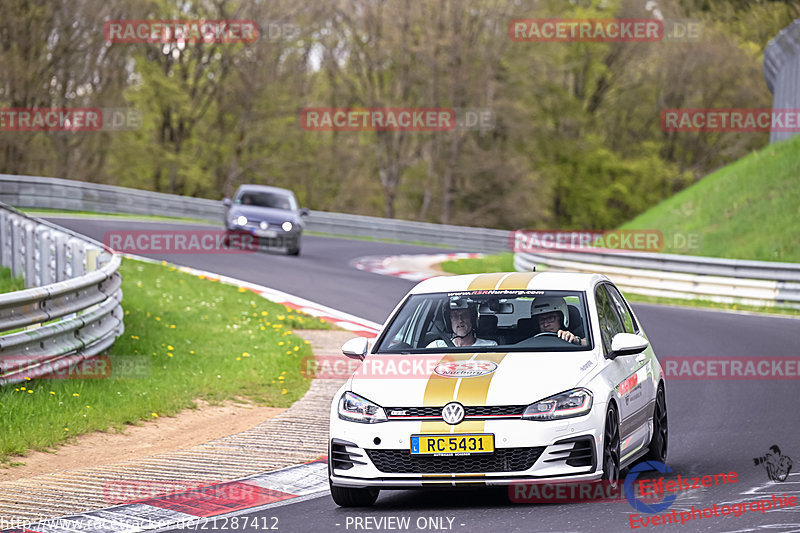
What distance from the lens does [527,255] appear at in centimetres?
2777

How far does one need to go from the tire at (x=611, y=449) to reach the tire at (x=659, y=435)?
3.70 feet

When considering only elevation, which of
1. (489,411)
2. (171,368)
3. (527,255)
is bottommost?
(527,255)

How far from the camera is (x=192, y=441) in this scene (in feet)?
32.0

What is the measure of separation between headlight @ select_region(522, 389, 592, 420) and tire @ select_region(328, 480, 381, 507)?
3.68 ft

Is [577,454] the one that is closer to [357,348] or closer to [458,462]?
[458,462]

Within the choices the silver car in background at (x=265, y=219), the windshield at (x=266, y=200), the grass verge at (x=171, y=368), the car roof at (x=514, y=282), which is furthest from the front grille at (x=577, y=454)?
the windshield at (x=266, y=200)

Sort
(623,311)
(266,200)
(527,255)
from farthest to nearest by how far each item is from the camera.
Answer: (266,200)
(527,255)
(623,311)

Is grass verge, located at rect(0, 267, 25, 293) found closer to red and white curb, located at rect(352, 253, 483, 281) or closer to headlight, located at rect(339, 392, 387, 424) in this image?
red and white curb, located at rect(352, 253, 483, 281)

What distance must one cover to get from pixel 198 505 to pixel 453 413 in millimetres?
1774

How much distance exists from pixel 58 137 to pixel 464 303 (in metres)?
43.9

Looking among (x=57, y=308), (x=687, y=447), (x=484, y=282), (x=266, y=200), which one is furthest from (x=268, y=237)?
(x=484, y=282)

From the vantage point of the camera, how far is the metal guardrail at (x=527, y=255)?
21938mm

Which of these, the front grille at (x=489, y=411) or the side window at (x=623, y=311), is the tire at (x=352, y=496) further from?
the side window at (x=623, y=311)

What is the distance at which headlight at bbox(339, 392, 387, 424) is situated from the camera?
7031mm
